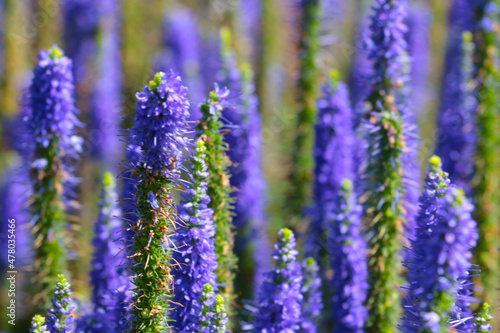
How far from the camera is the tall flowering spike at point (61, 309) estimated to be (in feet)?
15.1

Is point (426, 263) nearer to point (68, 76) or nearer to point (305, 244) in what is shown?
point (305, 244)

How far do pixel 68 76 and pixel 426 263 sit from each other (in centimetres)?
388

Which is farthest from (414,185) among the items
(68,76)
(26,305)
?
(26,305)

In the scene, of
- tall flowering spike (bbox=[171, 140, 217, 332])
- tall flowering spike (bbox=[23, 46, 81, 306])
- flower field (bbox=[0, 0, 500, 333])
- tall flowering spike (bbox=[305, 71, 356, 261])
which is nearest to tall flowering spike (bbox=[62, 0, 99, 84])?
flower field (bbox=[0, 0, 500, 333])

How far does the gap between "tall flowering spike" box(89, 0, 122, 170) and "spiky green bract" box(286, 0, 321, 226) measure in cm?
341

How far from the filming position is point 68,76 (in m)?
5.95

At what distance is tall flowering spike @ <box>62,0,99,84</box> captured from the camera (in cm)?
1045

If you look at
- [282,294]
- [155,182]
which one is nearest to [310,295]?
[282,294]

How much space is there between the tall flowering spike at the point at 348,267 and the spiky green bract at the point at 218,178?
3.97 ft

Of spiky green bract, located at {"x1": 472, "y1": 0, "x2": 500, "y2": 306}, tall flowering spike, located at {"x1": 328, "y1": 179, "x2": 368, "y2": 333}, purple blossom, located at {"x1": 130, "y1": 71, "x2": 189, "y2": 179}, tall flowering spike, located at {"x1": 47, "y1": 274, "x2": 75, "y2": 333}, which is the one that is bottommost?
tall flowering spike, located at {"x1": 47, "y1": 274, "x2": 75, "y2": 333}

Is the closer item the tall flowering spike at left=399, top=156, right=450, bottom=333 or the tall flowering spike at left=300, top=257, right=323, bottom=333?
the tall flowering spike at left=399, top=156, right=450, bottom=333

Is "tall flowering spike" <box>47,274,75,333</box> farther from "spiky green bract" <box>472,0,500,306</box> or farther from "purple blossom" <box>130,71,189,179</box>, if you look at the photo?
"spiky green bract" <box>472,0,500,306</box>

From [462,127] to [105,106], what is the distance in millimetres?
5962

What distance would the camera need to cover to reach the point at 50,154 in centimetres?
616
